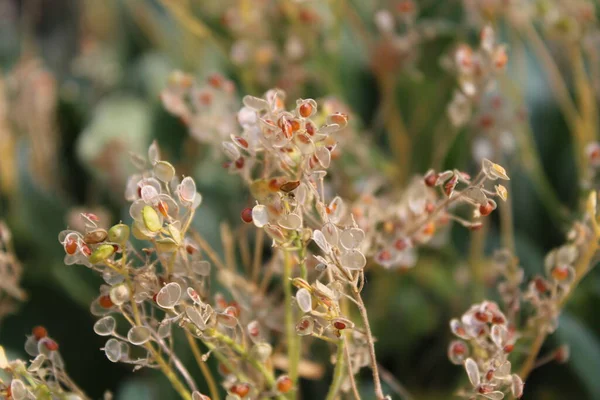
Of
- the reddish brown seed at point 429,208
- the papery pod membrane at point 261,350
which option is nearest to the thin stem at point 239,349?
the papery pod membrane at point 261,350

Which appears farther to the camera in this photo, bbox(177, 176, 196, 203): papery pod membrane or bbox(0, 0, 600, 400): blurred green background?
bbox(0, 0, 600, 400): blurred green background

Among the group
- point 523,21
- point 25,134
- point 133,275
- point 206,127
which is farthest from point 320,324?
point 25,134

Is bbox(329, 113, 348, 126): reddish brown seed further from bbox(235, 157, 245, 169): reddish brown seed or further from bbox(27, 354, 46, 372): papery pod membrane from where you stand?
bbox(27, 354, 46, 372): papery pod membrane

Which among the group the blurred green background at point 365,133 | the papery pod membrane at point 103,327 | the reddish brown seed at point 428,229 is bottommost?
the blurred green background at point 365,133

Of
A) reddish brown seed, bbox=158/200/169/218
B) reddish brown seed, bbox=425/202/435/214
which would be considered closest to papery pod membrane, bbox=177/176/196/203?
reddish brown seed, bbox=158/200/169/218

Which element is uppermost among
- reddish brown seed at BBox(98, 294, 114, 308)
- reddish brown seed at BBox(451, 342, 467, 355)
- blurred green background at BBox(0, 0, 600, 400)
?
reddish brown seed at BBox(98, 294, 114, 308)

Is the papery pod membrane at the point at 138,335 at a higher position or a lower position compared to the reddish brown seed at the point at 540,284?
lower

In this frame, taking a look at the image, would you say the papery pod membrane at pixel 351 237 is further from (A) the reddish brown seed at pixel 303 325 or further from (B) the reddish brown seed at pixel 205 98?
(B) the reddish brown seed at pixel 205 98

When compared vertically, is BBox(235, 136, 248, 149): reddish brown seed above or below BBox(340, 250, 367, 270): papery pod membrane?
above
